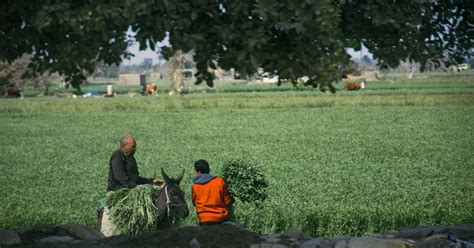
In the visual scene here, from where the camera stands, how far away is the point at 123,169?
33.9 feet

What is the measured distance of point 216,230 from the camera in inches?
379

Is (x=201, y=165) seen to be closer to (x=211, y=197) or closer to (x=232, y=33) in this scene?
(x=211, y=197)

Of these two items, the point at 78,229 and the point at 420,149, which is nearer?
the point at 78,229

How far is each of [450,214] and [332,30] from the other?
8.82 m

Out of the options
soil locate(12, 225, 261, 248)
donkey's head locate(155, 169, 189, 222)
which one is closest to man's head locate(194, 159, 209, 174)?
donkey's head locate(155, 169, 189, 222)

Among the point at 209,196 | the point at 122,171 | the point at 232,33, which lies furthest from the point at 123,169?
the point at 232,33

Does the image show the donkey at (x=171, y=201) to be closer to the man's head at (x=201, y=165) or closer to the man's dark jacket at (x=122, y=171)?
the man's head at (x=201, y=165)

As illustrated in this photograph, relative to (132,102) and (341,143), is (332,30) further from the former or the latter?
(132,102)

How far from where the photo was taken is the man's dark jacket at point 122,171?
33.6 ft

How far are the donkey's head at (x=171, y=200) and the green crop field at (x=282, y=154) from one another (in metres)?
2.87

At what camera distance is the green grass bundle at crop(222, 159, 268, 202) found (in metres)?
10.5

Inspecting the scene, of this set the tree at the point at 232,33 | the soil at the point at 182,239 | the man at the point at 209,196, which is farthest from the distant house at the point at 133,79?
the tree at the point at 232,33

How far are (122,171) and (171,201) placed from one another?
83 cm

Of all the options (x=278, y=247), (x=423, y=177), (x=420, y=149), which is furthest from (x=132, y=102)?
(x=278, y=247)
